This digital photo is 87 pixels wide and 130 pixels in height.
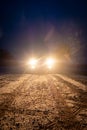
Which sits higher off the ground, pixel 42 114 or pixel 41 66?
pixel 41 66

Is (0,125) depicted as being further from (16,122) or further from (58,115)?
(58,115)

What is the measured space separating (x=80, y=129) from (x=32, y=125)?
162cm

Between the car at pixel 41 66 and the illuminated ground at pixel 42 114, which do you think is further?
the car at pixel 41 66

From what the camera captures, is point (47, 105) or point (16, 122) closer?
point (16, 122)

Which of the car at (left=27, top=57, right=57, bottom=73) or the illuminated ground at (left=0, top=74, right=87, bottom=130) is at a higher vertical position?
the car at (left=27, top=57, right=57, bottom=73)

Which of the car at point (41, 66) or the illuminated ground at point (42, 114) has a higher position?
the car at point (41, 66)

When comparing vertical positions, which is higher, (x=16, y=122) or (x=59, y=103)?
(x=59, y=103)

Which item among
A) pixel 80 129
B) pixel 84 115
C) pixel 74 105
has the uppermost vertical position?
pixel 74 105

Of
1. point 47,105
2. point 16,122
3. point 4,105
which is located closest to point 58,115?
point 47,105

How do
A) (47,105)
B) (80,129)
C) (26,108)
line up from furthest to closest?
(47,105), (26,108), (80,129)

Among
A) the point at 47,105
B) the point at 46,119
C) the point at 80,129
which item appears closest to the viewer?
the point at 80,129

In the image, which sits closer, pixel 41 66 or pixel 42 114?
pixel 42 114

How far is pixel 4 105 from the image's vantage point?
5090 mm

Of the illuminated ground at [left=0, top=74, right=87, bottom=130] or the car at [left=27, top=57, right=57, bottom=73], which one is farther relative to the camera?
the car at [left=27, top=57, right=57, bottom=73]
